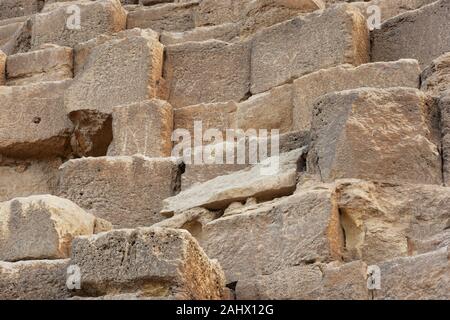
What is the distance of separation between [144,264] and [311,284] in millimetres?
1024

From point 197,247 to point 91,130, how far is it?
3847mm

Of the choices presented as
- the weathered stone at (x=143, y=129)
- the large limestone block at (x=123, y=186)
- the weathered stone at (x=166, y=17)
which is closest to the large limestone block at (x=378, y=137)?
the large limestone block at (x=123, y=186)

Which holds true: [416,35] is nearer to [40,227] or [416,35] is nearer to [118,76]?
[118,76]

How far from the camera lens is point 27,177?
12.8 meters

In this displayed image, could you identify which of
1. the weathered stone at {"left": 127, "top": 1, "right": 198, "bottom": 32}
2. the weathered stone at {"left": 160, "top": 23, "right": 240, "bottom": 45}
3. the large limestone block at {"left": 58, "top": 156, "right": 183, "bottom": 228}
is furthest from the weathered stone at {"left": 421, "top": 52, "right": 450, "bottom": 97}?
the weathered stone at {"left": 127, "top": 1, "right": 198, "bottom": 32}

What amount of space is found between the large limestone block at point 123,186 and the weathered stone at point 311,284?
5.81 ft

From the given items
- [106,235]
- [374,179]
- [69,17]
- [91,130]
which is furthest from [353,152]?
[69,17]

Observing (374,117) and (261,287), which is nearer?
(261,287)

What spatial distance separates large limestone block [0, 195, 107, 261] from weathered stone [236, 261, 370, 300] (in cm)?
117

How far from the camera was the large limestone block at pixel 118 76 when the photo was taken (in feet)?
41.3

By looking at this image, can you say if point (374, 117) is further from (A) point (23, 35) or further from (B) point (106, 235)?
(A) point (23, 35)

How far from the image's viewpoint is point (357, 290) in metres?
8.88

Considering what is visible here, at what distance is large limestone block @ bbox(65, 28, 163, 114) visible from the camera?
12578 millimetres

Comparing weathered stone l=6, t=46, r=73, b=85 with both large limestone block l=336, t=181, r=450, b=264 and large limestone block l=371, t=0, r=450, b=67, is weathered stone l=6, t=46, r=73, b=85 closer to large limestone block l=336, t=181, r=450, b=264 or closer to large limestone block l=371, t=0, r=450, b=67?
large limestone block l=371, t=0, r=450, b=67
